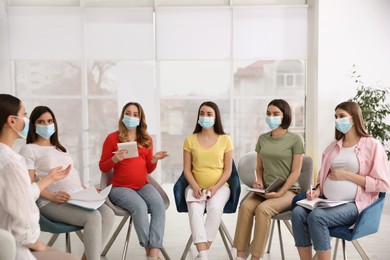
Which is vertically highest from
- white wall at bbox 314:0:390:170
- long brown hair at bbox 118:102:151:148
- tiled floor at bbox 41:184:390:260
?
white wall at bbox 314:0:390:170

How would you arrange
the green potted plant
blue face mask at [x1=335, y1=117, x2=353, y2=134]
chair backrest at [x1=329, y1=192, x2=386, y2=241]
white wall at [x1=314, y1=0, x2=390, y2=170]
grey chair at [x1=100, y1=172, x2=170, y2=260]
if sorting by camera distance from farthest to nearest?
white wall at [x1=314, y1=0, x2=390, y2=170] < the green potted plant < grey chair at [x1=100, y1=172, x2=170, y2=260] < blue face mask at [x1=335, y1=117, x2=353, y2=134] < chair backrest at [x1=329, y1=192, x2=386, y2=241]

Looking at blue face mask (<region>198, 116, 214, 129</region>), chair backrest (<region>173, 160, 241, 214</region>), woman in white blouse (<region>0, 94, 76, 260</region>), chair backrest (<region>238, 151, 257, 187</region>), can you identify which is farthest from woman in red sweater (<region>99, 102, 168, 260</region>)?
woman in white blouse (<region>0, 94, 76, 260</region>)

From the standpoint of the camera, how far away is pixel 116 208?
369 centimetres

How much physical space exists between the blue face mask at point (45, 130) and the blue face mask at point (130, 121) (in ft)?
2.01

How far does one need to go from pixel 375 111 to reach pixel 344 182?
132 inches

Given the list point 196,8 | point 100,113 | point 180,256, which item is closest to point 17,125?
point 180,256

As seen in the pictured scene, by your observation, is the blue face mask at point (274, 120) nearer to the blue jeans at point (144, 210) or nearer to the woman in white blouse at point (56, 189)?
the blue jeans at point (144, 210)

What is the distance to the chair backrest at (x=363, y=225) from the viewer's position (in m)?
3.16

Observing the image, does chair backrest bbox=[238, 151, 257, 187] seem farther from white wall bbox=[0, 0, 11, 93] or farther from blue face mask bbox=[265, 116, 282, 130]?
white wall bbox=[0, 0, 11, 93]

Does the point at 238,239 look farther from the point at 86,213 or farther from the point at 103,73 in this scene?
the point at 103,73

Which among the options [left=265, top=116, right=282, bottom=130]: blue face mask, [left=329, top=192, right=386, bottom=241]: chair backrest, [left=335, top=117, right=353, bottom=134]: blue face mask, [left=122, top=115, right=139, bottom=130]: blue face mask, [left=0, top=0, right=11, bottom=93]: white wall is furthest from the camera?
[left=0, top=0, right=11, bottom=93]: white wall

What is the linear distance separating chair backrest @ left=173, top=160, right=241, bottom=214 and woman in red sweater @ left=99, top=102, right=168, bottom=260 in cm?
13

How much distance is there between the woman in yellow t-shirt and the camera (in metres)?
3.72

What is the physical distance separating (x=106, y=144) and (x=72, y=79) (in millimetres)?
6601
